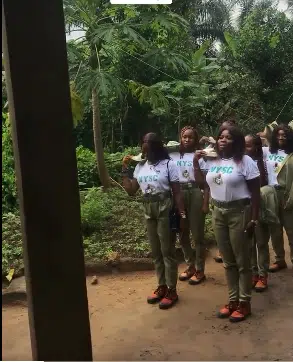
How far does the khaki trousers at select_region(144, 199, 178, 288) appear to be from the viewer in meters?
4.18

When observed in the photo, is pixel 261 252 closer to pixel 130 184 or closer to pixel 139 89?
pixel 130 184

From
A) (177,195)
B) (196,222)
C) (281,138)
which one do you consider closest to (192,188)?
(196,222)

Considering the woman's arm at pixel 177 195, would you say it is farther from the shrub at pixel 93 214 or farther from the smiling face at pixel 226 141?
the shrub at pixel 93 214

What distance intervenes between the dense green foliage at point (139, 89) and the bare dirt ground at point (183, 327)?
117 centimetres

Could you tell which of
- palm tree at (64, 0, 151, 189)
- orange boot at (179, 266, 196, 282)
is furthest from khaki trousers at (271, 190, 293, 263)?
palm tree at (64, 0, 151, 189)

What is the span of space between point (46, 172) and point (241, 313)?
2697 millimetres

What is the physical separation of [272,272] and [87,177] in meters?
4.80

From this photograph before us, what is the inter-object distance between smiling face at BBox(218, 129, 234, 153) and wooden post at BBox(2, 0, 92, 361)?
2.14 meters

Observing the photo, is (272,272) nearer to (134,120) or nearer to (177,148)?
(177,148)

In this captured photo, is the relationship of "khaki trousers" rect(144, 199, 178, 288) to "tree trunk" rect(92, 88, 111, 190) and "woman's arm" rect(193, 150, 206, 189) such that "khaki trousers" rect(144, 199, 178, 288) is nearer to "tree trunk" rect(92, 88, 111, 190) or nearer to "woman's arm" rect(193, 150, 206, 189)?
"woman's arm" rect(193, 150, 206, 189)

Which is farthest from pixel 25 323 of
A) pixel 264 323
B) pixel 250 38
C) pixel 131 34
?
pixel 250 38

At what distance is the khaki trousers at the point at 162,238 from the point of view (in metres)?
4.18

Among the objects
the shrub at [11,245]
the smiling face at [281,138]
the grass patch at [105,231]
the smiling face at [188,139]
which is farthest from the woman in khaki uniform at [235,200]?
the shrub at [11,245]

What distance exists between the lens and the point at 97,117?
8141 millimetres
